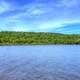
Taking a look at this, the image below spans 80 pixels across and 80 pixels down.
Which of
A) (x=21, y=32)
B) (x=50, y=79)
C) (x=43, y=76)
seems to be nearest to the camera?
(x=50, y=79)

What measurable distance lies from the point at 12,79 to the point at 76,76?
15.3ft

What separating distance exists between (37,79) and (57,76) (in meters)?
1.91

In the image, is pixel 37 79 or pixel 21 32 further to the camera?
pixel 21 32

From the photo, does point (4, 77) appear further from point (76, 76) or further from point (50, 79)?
point (76, 76)

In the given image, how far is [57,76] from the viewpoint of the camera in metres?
19.4

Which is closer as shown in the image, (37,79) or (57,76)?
(37,79)

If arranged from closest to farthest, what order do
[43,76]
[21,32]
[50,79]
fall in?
[50,79] → [43,76] → [21,32]

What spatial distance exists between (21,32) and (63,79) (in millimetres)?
Answer: 165182

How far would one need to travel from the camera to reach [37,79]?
59.5ft

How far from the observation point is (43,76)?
63.5ft

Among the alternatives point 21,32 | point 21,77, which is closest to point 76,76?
point 21,77

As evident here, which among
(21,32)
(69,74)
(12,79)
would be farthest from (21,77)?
(21,32)

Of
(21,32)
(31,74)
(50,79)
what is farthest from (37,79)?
(21,32)

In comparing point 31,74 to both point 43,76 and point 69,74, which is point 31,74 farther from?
point 69,74
